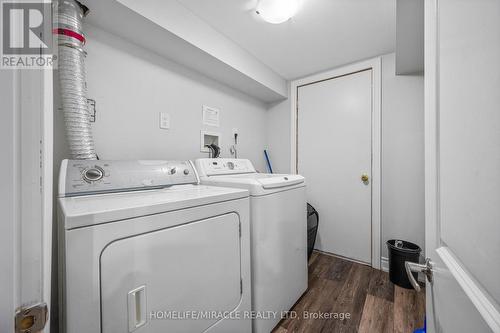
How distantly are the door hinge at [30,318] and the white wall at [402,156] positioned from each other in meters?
2.56

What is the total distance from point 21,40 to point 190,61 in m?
1.58

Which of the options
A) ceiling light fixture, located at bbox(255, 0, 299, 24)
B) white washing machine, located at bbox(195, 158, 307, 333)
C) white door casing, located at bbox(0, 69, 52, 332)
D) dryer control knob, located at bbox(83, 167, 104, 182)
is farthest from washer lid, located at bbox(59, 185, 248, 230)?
ceiling light fixture, located at bbox(255, 0, 299, 24)

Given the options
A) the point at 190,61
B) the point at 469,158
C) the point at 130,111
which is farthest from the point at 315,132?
the point at 469,158

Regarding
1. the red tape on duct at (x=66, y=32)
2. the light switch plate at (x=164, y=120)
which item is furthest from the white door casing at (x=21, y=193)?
the light switch plate at (x=164, y=120)

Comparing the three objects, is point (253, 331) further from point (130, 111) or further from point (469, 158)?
point (130, 111)

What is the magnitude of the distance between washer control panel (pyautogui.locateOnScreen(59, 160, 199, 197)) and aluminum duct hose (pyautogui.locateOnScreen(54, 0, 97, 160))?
111 millimetres

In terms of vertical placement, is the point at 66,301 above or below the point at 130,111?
below

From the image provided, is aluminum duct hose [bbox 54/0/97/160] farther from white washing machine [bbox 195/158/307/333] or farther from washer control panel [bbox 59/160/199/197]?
white washing machine [bbox 195/158/307/333]

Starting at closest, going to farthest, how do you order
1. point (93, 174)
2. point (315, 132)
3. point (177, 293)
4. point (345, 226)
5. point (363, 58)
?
1. point (177, 293)
2. point (93, 174)
3. point (363, 58)
4. point (345, 226)
5. point (315, 132)

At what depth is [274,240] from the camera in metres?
1.31

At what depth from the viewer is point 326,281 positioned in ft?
6.31

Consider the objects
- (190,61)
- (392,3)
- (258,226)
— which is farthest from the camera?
(190,61)

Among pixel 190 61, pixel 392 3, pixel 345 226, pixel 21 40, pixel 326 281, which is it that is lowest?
pixel 326 281

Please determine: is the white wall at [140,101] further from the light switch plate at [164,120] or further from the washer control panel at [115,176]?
the washer control panel at [115,176]
